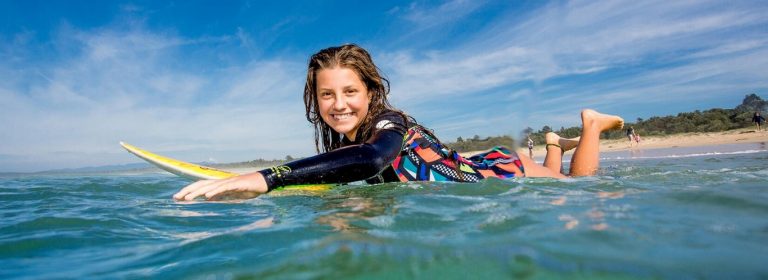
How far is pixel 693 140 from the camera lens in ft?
64.0

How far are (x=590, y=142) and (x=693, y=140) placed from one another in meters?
18.9

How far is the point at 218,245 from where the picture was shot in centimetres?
164

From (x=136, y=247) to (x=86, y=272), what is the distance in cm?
34

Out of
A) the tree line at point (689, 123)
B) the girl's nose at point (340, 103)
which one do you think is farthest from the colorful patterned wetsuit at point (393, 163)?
the tree line at point (689, 123)

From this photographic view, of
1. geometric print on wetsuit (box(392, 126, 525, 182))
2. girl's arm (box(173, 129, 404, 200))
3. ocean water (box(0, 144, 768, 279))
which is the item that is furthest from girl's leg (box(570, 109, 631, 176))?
girl's arm (box(173, 129, 404, 200))

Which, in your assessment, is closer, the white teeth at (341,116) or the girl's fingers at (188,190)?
the girl's fingers at (188,190)

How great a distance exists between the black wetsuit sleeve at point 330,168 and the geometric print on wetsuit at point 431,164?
72 centimetres

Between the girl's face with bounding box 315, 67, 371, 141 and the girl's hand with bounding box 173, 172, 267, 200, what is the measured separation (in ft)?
4.50

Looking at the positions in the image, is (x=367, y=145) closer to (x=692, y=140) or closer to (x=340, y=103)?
(x=340, y=103)

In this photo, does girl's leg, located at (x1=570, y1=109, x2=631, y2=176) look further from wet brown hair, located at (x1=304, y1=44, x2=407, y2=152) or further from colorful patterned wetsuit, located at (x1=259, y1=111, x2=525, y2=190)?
wet brown hair, located at (x1=304, y1=44, x2=407, y2=152)

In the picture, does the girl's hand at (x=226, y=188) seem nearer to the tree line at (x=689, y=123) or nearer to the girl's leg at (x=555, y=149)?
the girl's leg at (x=555, y=149)

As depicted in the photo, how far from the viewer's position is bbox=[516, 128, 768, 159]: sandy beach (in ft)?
55.2

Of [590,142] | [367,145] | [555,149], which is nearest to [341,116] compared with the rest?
[367,145]

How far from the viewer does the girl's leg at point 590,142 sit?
4570mm
